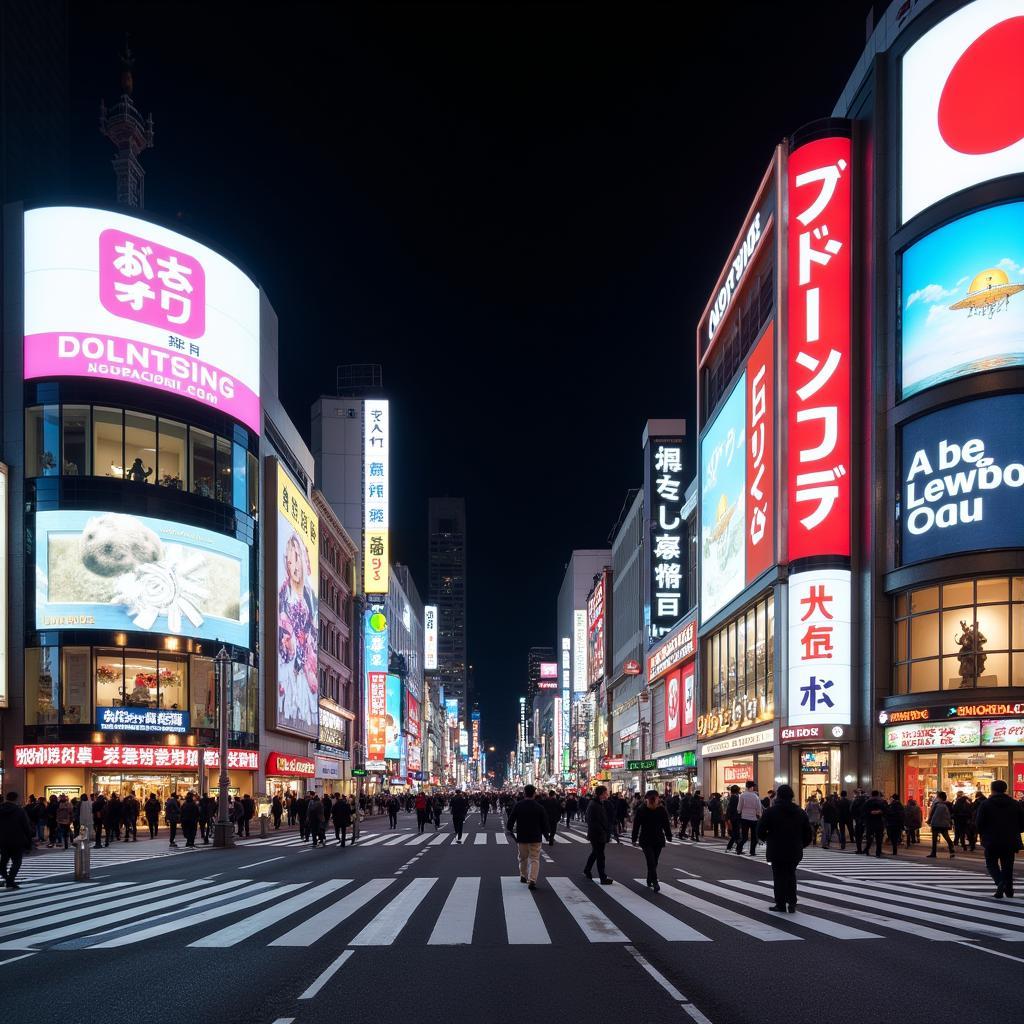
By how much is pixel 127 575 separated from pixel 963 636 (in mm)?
33540

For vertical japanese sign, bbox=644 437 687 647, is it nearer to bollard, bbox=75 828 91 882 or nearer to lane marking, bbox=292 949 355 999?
bollard, bbox=75 828 91 882

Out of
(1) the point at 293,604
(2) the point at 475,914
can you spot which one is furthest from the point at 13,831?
(1) the point at 293,604

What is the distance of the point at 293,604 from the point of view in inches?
2596

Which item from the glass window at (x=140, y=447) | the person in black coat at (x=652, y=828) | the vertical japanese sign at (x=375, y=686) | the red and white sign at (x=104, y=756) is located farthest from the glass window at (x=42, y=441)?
the vertical japanese sign at (x=375, y=686)

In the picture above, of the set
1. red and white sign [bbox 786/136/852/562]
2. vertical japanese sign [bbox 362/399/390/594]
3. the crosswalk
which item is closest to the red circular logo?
red and white sign [bbox 786/136/852/562]

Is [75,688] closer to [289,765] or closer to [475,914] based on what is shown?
[289,765]

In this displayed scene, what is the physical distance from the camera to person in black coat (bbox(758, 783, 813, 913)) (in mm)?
15164

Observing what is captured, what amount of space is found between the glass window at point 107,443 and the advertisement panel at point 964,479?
106ft

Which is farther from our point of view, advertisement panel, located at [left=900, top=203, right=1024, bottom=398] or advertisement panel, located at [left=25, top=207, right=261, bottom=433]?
advertisement panel, located at [left=25, top=207, right=261, bottom=433]

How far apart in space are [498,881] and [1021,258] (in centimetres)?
2587

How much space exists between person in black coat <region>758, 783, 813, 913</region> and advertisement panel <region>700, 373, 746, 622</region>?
120 ft

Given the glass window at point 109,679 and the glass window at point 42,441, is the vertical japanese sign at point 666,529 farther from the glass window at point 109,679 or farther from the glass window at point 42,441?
the glass window at point 42,441

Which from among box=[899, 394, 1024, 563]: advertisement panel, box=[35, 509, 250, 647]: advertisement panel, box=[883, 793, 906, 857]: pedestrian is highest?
box=[899, 394, 1024, 563]: advertisement panel

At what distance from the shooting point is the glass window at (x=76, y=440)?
162 feet
